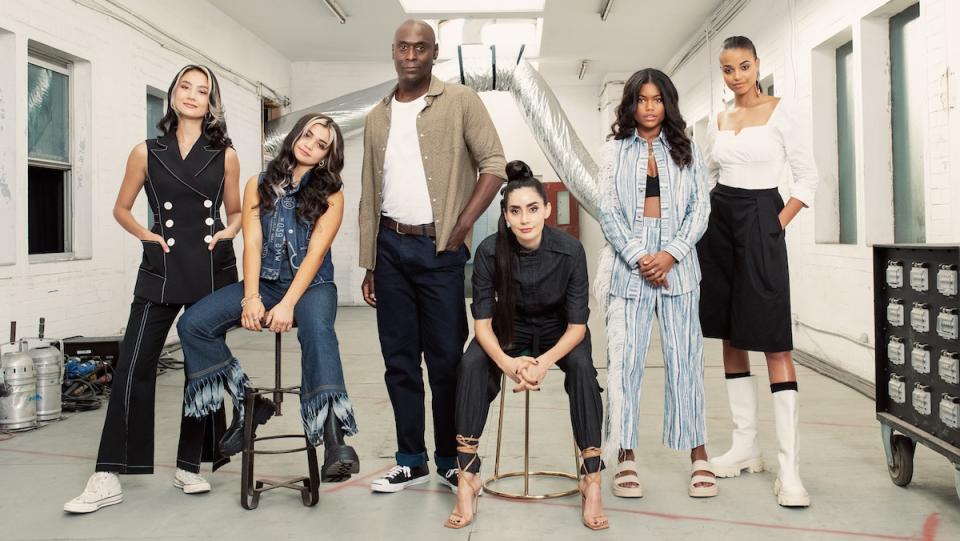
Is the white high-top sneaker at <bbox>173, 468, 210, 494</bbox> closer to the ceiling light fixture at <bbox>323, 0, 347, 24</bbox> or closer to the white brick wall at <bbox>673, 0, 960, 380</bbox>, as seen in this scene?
the white brick wall at <bbox>673, 0, 960, 380</bbox>

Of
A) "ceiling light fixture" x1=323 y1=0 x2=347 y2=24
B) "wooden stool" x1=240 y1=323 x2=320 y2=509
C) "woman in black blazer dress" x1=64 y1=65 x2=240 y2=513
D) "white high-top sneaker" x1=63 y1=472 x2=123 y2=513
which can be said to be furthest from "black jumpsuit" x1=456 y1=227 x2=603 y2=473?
"ceiling light fixture" x1=323 y1=0 x2=347 y2=24

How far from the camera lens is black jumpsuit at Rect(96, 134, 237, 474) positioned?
2.57 meters

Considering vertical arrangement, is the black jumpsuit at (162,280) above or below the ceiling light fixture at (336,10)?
below

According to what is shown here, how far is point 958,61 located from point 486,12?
4.71 meters

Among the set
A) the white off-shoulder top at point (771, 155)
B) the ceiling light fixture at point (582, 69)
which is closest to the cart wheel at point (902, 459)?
the white off-shoulder top at point (771, 155)

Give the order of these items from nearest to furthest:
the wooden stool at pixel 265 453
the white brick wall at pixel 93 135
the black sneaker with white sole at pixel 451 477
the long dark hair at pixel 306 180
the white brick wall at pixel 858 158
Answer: the wooden stool at pixel 265 453 → the long dark hair at pixel 306 180 → the black sneaker with white sole at pixel 451 477 → the white brick wall at pixel 858 158 → the white brick wall at pixel 93 135

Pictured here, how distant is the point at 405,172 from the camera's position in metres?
2.61

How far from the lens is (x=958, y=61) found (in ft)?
12.2

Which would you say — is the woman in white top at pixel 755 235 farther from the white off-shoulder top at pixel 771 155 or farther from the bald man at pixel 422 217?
the bald man at pixel 422 217

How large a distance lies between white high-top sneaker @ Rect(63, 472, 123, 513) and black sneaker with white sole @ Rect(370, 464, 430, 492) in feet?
2.74

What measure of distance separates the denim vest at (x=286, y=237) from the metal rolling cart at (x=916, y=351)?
1.90 metres

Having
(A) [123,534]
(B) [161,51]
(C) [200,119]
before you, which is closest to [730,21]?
(B) [161,51]

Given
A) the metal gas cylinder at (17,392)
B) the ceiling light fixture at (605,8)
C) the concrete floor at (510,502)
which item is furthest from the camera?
the ceiling light fixture at (605,8)

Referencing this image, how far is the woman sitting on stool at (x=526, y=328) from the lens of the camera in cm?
241
